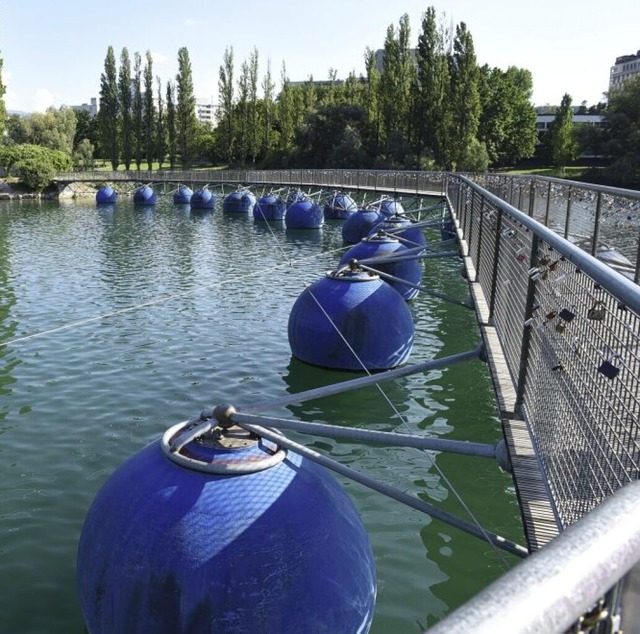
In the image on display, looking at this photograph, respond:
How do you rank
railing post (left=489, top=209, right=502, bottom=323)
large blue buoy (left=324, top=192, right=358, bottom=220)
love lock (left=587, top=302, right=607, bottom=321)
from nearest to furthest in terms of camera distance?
love lock (left=587, top=302, right=607, bottom=321)
railing post (left=489, top=209, right=502, bottom=323)
large blue buoy (left=324, top=192, right=358, bottom=220)

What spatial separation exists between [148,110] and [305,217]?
182 ft

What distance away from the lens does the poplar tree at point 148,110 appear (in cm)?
9012

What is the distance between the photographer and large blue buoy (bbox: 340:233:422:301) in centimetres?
1911

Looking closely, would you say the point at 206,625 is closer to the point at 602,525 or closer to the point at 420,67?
the point at 602,525

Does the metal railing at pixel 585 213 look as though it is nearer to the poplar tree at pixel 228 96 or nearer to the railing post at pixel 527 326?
the railing post at pixel 527 326

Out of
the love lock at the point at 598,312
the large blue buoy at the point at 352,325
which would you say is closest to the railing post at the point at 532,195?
the large blue buoy at the point at 352,325

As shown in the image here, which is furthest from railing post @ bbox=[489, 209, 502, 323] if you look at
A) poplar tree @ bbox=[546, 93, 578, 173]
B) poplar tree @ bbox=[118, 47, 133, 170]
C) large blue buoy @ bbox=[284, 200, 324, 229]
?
poplar tree @ bbox=[118, 47, 133, 170]

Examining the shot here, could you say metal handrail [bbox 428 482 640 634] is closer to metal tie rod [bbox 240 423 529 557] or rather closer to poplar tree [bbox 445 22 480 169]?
metal tie rod [bbox 240 423 529 557]

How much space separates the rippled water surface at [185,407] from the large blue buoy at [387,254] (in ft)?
2.59

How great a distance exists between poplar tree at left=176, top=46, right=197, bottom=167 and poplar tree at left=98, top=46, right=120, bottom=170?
8140mm

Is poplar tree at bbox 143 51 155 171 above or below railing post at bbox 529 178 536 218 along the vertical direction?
above

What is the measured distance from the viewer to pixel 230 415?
569 centimetres

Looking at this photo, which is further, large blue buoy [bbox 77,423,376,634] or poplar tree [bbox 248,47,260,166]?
poplar tree [bbox 248,47,260,166]

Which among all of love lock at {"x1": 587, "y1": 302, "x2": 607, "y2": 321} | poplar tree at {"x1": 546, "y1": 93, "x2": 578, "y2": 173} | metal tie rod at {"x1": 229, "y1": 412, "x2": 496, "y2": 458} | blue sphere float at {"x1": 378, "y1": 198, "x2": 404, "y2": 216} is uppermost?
poplar tree at {"x1": 546, "y1": 93, "x2": 578, "y2": 173}
